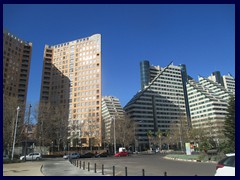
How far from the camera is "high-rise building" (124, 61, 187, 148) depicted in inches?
5260

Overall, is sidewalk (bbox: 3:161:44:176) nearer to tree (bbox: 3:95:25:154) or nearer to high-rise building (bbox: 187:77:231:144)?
tree (bbox: 3:95:25:154)

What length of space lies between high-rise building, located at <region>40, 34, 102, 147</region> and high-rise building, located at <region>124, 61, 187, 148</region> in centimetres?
3094

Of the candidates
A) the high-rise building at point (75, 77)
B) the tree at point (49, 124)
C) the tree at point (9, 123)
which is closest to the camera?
the tree at point (9, 123)

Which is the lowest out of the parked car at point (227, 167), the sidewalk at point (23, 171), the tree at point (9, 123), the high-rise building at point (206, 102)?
the sidewalk at point (23, 171)

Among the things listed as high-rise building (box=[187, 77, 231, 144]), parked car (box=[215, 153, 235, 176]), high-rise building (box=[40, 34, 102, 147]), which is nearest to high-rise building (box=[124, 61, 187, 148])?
high-rise building (box=[187, 77, 231, 144])

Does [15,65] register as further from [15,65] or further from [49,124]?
[49,124]

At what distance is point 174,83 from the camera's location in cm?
16075

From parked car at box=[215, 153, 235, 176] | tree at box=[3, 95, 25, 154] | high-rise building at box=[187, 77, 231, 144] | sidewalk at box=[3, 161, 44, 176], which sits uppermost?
high-rise building at box=[187, 77, 231, 144]

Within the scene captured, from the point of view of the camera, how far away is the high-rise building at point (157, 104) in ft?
438

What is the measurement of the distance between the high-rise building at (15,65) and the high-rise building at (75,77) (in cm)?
849

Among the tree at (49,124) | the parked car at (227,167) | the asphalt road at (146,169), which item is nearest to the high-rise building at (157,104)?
the tree at (49,124)

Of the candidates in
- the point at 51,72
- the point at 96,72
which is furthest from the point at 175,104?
the point at 51,72

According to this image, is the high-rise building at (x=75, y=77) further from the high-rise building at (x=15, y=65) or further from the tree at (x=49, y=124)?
the tree at (x=49, y=124)

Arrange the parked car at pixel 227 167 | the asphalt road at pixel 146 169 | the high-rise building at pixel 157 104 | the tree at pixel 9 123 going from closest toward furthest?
1. the parked car at pixel 227 167
2. the asphalt road at pixel 146 169
3. the tree at pixel 9 123
4. the high-rise building at pixel 157 104
